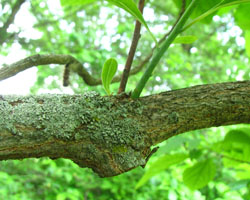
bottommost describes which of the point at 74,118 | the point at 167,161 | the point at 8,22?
the point at 74,118

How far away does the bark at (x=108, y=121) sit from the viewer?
55 cm

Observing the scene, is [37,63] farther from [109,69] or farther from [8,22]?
[8,22]

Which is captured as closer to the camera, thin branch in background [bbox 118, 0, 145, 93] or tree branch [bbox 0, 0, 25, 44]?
thin branch in background [bbox 118, 0, 145, 93]

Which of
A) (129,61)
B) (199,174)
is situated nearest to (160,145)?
(199,174)

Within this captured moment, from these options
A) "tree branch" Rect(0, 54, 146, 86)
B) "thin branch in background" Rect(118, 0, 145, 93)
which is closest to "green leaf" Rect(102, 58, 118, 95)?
"thin branch in background" Rect(118, 0, 145, 93)

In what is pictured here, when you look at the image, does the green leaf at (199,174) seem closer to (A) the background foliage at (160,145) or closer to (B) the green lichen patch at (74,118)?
(A) the background foliage at (160,145)

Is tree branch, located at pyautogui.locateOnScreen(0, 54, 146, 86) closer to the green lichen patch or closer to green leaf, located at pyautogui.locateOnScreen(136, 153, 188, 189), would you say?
the green lichen patch

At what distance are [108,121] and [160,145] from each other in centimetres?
214

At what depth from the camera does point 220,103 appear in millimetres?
675

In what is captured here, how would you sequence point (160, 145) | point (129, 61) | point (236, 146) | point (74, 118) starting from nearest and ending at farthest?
1. point (74, 118)
2. point (129, 61)
3. point (236, 146)
4. point (160, 145)

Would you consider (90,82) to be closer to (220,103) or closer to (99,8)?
(220,103)

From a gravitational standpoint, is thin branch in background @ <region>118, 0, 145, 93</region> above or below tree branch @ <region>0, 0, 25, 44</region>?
below

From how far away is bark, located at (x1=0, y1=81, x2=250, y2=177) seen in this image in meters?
0.55

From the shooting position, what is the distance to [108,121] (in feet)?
2.04
